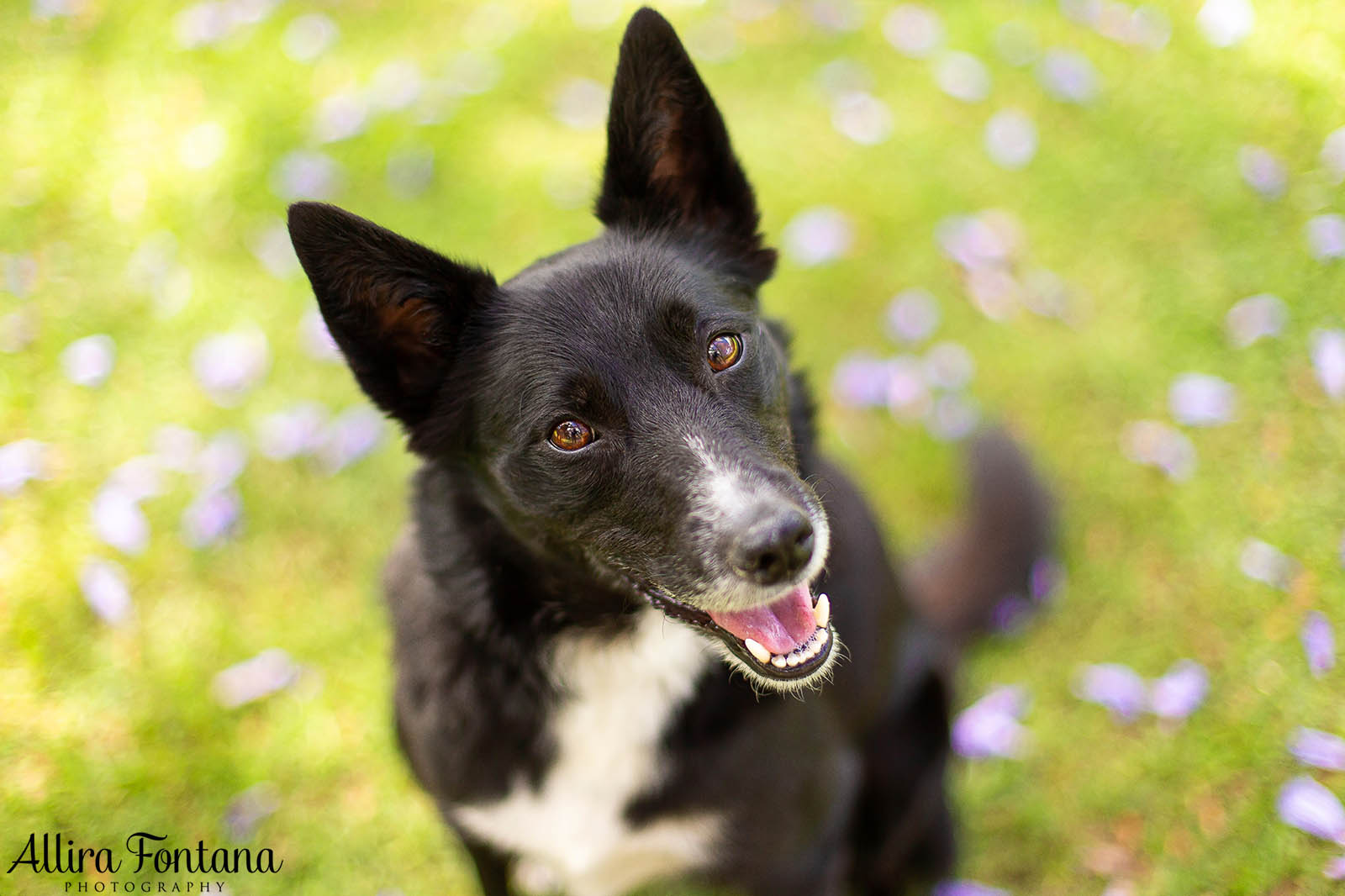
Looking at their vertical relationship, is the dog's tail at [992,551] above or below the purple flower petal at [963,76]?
below

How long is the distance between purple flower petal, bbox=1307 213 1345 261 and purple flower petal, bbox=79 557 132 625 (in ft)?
17.6

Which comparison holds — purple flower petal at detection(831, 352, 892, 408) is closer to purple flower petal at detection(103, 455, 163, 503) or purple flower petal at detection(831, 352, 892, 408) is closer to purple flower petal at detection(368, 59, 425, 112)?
purple flower petal at detection(368, 59, 425, 112)

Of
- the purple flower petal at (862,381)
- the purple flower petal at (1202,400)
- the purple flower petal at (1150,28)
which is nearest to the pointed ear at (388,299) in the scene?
the purple flower petal at (862,381)

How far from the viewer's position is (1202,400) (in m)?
4.17

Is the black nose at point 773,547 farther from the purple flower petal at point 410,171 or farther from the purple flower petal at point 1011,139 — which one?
the purple flower petal at point 1011,139

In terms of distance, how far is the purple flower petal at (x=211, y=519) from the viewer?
3.91m

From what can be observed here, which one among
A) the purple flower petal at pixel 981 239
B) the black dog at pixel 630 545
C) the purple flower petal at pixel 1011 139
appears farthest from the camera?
the purple flower petal at pixel 1011 139

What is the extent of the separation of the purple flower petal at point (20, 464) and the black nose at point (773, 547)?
3.40 meters

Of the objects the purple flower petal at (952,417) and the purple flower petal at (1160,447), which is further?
the purple flower petal at (952,417)

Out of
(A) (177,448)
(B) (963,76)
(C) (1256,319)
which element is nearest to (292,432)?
(A) (177,448)

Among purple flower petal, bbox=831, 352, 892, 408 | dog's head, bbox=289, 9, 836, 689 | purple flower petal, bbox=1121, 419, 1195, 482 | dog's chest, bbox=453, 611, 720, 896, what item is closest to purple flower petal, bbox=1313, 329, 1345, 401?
purple flower petal, bbox=1121, 419, 1195, 482

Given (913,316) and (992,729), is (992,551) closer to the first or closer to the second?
(992,729)

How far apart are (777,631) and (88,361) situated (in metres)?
3.68

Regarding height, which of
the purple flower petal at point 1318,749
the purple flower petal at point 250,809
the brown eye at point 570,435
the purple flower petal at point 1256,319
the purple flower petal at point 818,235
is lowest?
the purple flower petal at point 250,809
